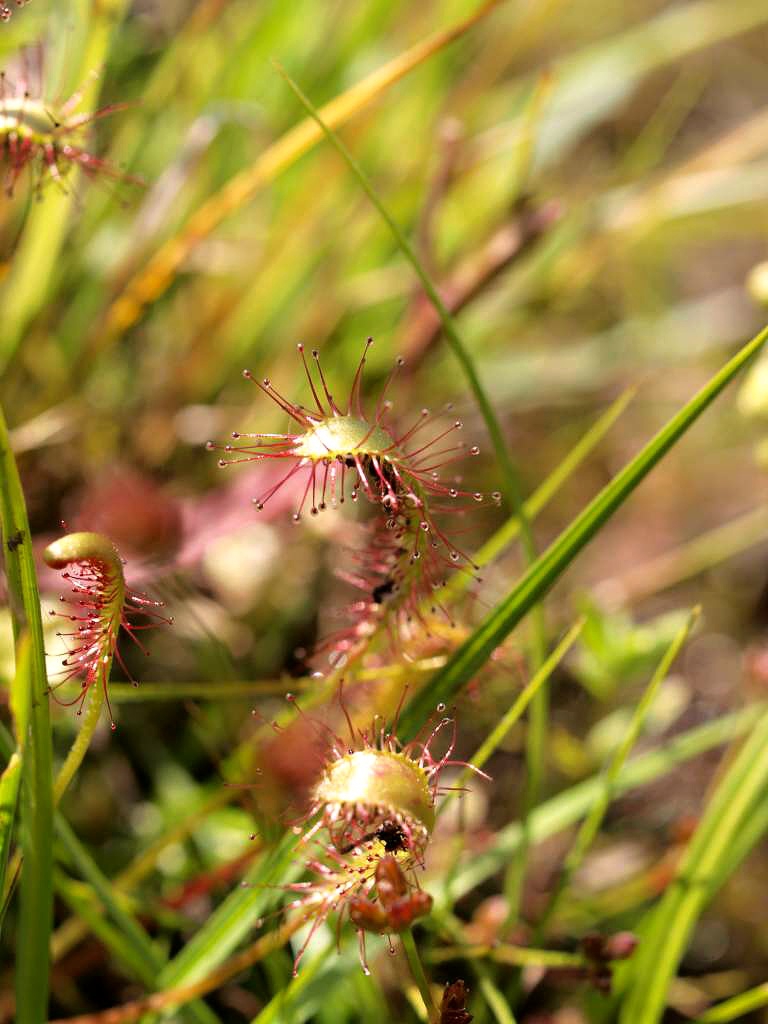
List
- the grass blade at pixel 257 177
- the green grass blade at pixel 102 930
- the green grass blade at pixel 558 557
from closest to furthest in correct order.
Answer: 1. the green grass blade at pixel 558 557
2. the green grass blade at pixel 102 930
3. the grass blade at pixel 257 177

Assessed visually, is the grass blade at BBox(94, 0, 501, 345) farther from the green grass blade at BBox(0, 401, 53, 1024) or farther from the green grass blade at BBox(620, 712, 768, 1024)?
the green grass blade at BBox(620, 712, 768, 1024)

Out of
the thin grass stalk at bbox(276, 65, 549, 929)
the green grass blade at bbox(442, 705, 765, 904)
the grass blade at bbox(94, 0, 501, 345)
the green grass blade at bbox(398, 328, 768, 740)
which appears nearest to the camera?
the green grass blade at bbox(398, 328, 768, 740)

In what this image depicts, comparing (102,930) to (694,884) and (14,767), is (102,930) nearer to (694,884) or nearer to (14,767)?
(14,767)

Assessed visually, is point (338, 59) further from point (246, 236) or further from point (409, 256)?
point (409, 256)

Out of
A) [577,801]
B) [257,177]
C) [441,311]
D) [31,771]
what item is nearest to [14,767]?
[31,771]

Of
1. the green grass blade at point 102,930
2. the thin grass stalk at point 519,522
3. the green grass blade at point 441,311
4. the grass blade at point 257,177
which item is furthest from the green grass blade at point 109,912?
the grass blade at point 257,177

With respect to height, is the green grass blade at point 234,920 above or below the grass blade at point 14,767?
below

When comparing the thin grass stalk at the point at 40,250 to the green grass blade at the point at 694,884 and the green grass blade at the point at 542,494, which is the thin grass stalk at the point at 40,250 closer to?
the green grass blade at the point at 542,494

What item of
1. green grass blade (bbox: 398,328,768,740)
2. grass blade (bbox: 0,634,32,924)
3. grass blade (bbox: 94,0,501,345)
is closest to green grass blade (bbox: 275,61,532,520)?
green grass blade (bbox: 398,328,768,740)
